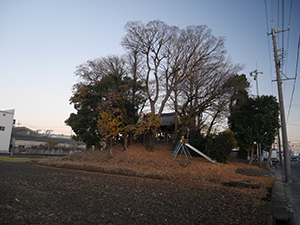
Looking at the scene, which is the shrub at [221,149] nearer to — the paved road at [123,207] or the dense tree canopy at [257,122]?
the dense tree canopy at [257,122]

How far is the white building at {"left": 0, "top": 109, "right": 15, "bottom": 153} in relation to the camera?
3745cm

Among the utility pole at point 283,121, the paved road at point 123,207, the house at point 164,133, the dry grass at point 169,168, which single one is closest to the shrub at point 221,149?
the dry grass at point 169,168

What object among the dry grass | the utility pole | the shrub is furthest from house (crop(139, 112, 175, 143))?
the utility pole

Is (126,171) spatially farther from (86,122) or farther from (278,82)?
(278,82)

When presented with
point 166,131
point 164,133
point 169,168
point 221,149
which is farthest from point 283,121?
point 164,133

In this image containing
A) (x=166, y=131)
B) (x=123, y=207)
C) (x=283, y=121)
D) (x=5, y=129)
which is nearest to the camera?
(x=123, y=207)

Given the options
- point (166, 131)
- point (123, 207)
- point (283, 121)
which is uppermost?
point (283, 121)

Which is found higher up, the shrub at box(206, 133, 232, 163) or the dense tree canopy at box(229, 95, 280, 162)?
the dense tree canopy at box(229, 95, 280, 162)

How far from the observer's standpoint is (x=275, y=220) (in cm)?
519

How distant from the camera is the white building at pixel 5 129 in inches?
1474

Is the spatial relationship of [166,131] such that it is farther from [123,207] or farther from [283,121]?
[123,207]

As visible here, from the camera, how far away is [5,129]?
38094mm

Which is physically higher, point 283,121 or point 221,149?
point 283,121

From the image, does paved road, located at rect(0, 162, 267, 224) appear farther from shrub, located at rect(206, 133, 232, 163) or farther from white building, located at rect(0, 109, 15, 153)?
white building, located at rect(0, 109, 15, 153)
